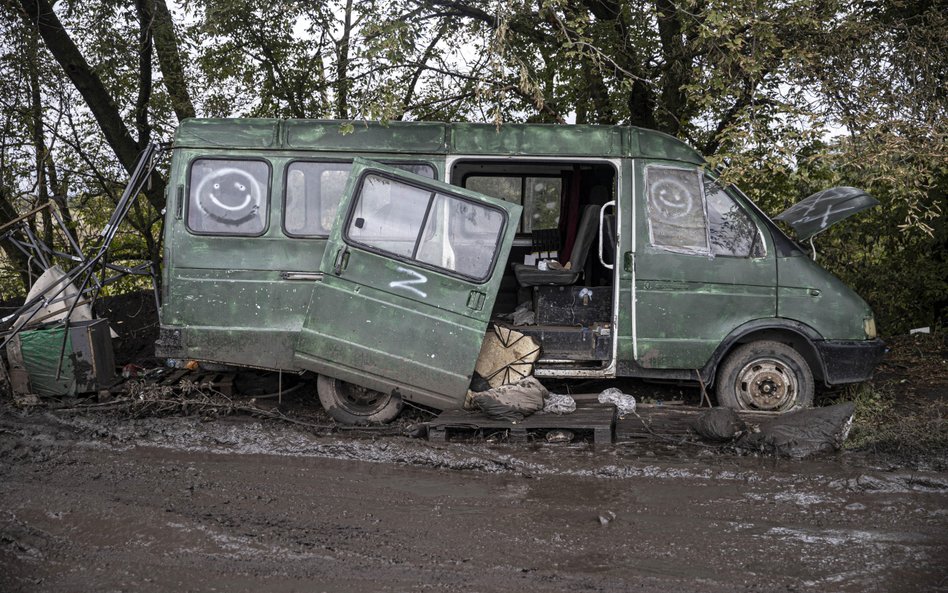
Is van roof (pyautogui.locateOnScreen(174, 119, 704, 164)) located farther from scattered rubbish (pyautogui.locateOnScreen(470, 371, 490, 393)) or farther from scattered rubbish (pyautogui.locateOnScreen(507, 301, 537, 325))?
scattered rubbish (pyautogui.locateOnScreen(470, 371, 490, 393))

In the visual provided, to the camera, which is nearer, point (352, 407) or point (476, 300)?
point (476, 300)

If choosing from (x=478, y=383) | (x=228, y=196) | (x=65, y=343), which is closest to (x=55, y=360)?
(x=65, y=343)

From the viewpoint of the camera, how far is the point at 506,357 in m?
7.46

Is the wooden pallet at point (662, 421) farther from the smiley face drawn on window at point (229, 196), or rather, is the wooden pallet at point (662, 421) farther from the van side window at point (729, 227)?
the smiley face drawn on window at point (229, 196)

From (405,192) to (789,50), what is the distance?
144 inches

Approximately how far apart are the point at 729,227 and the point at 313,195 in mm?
3625

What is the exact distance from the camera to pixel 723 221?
24.5 ft

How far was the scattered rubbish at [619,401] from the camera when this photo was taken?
24.2 feet

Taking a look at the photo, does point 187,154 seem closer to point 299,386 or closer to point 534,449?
point 299,386

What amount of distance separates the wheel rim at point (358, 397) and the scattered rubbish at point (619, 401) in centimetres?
196

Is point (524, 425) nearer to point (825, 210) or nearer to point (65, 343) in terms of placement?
point (825, 210)

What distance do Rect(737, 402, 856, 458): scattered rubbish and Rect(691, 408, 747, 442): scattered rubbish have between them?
0.09 m

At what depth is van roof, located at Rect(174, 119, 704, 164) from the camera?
287 inches

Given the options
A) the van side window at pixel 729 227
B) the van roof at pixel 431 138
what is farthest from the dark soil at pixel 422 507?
the van roof at pixel 431 138
